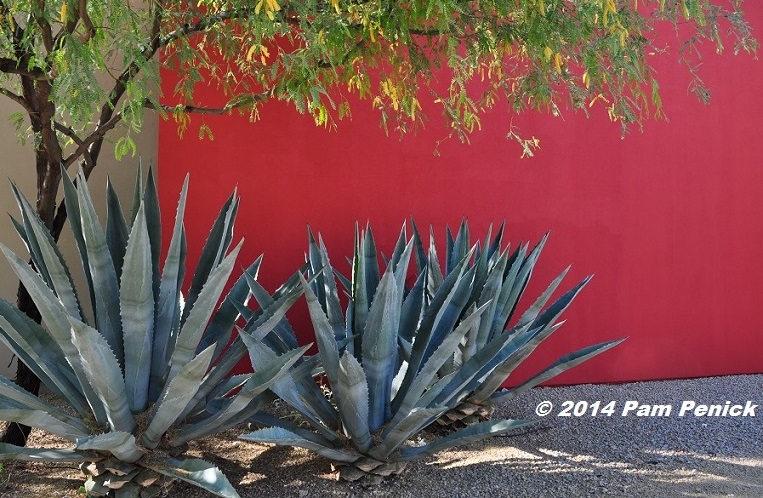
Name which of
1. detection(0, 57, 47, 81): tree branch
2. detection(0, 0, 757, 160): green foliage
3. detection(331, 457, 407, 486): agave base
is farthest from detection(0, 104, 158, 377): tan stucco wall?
detection(331, 457, 407, 486): agave base

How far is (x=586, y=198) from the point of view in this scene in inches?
205

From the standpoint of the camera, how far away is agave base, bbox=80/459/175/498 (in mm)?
2680

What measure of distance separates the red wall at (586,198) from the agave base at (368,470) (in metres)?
1.87

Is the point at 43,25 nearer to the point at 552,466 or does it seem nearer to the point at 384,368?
the point at 384,368

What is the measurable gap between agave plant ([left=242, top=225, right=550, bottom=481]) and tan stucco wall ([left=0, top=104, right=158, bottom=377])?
70.0 inches

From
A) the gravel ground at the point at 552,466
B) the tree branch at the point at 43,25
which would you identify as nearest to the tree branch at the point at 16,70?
the tree branch at the point at 43,25

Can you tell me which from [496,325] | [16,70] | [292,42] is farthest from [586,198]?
[16,70]

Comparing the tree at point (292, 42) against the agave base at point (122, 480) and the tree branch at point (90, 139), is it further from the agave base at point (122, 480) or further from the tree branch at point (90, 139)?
the agave base at point (122, 480)

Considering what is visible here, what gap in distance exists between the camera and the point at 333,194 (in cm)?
483

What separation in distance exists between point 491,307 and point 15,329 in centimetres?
217

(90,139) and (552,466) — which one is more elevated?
(90,139)

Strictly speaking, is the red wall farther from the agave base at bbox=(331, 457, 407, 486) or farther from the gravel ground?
the agave base at bbox=(331, 457, 407, 486)

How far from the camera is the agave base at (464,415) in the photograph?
3.82m

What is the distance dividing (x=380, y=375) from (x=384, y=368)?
0.03 metres
